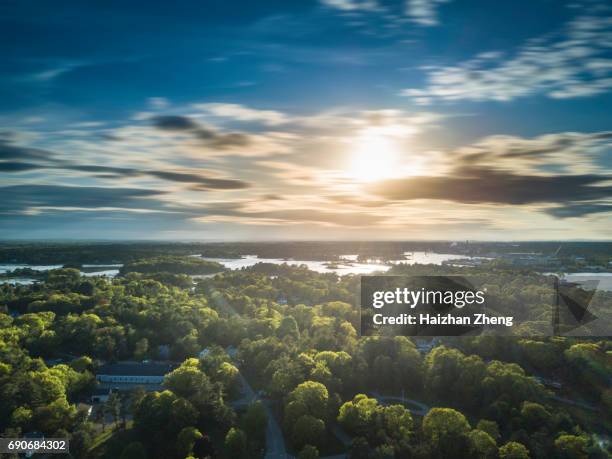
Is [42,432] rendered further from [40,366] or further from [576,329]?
[576,329]

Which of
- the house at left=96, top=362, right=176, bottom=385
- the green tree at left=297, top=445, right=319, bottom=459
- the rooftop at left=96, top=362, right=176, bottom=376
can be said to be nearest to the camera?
the green tree at left=297, top=445, right=319, bottom=459

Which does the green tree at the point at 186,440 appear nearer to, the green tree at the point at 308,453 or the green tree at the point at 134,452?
the green tree at the point at 134,452

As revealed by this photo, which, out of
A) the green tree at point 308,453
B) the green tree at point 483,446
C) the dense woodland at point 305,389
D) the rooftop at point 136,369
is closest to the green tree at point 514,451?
the dense woodland at point 305,389

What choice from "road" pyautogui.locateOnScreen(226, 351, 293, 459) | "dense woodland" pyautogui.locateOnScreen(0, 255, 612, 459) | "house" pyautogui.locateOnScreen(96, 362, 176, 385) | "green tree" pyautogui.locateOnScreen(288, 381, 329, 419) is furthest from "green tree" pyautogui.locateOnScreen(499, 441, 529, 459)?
"house" pyautogui.locateOnScreen(96, 362, 176, 385)

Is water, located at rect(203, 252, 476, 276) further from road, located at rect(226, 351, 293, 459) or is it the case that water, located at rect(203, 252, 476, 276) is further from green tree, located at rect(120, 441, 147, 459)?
green tree, located at rect(120, 441, 147, 459)

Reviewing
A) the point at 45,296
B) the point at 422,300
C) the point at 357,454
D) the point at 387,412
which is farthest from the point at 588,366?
the point at 45,296
